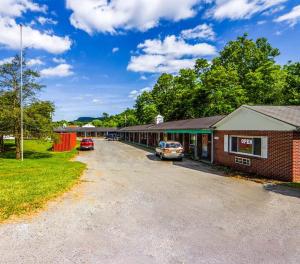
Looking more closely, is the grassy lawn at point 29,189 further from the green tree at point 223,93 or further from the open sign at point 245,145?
the green tree at point 223,93

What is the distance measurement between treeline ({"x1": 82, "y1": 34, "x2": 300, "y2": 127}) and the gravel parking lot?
97.7 ft

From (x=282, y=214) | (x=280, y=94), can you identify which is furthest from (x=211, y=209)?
(x=280, y=94)

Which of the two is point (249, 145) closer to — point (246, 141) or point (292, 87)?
point (246, 141)

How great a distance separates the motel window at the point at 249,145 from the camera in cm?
1379

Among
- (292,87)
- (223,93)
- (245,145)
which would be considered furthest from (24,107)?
(292,87)

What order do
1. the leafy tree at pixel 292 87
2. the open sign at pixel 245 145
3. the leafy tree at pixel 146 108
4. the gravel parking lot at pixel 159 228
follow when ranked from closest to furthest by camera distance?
the gravel parking lot at pixel 159 228, the open sign at pixel 245 145, the leafy tree at pixel 292 87, the leafy tree at pixel 146 108

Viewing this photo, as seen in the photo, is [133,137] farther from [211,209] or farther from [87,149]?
Answer: [211,209]

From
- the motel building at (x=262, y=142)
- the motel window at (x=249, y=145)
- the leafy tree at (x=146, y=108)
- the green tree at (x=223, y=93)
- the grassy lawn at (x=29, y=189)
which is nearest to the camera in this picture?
the grassy lawn at (x=29, y=189)

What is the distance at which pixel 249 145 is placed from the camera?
15086 mm

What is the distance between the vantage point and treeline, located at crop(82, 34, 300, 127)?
37.7 meters

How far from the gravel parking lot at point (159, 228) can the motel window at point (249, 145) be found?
4038mm

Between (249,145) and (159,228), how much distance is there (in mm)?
10602

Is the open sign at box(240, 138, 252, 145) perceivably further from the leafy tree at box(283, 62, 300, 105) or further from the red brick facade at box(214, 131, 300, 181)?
the leafy tree at box(283, 62, 300, 105)

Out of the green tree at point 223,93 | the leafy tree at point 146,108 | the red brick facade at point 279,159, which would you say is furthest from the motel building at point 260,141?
the leafy tree at point 146,108
